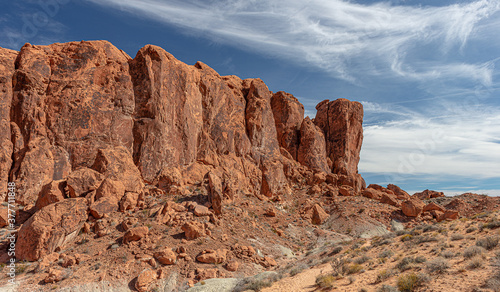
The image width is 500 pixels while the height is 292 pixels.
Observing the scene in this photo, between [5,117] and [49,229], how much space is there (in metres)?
14.0

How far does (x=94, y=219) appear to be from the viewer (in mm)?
22625

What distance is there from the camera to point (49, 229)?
19.4 meters

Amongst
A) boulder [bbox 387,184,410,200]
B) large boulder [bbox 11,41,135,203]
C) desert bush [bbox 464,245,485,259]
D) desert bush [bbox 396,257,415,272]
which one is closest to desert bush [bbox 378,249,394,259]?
desert bush [bbox 396,257,415,272]

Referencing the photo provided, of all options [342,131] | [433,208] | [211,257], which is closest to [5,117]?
[211,257]

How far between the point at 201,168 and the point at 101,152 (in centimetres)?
1162

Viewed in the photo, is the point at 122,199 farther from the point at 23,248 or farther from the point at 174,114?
the point at 174,114

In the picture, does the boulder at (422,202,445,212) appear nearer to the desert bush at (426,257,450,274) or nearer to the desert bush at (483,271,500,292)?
the desert bush at (426,257,450,274)

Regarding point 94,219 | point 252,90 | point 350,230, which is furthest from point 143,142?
point 350,230

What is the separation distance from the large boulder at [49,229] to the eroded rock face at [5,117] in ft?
23.9

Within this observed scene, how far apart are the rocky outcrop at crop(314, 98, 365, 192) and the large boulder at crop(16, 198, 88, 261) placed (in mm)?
45612

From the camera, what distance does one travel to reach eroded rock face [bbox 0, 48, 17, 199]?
24172mm

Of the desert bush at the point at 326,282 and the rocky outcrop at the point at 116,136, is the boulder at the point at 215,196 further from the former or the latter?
the desert bush at the point at 326,282

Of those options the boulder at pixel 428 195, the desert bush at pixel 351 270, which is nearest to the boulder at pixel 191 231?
the desert bush at pixel 351 270

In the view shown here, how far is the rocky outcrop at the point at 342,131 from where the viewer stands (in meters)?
55.8
